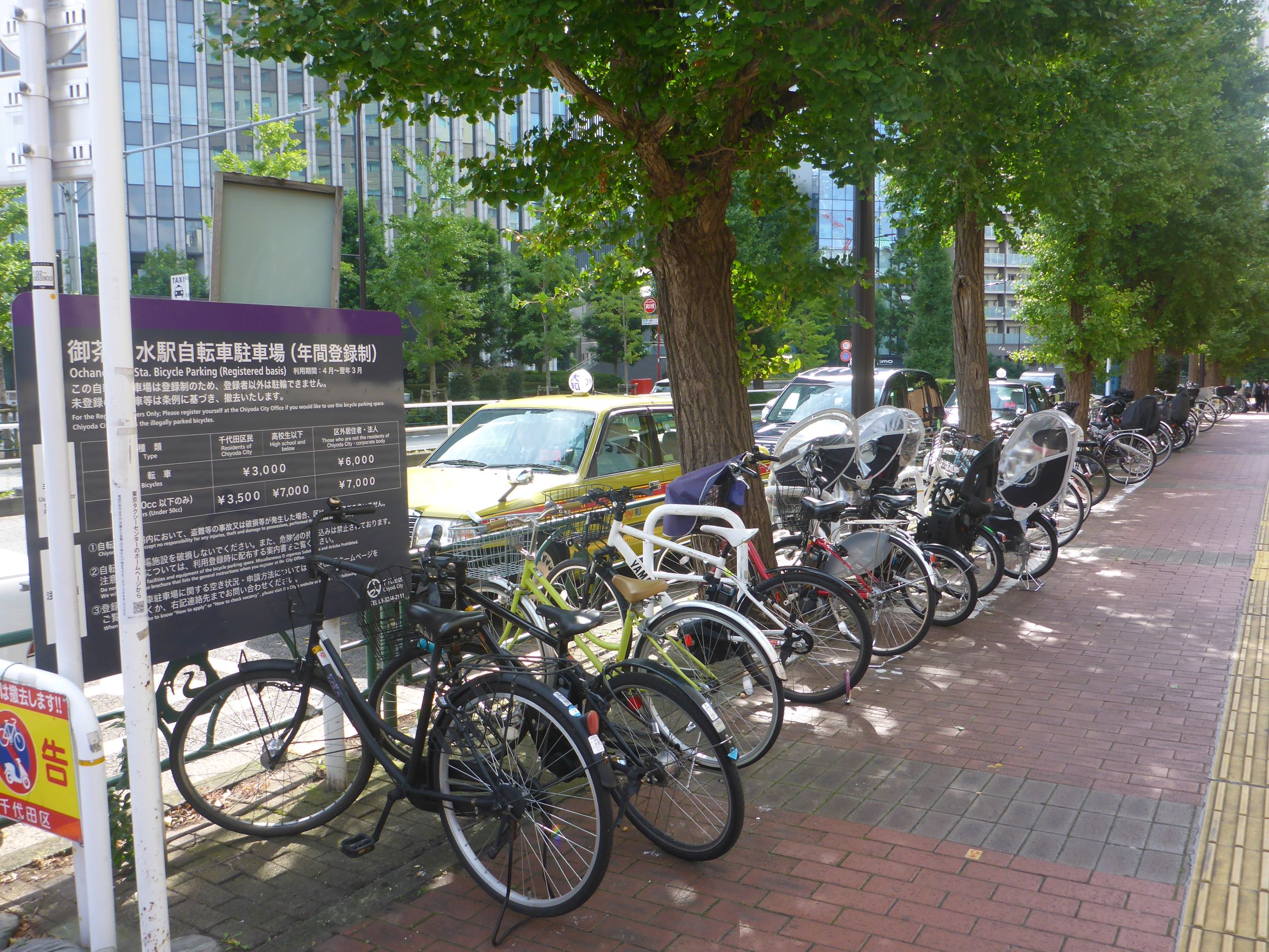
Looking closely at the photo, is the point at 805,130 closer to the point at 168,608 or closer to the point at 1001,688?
the point at 1001,688

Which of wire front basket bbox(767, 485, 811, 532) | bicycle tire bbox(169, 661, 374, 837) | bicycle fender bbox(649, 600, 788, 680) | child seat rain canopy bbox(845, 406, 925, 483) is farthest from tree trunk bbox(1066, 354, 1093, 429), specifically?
bicycle tire bbox(169, 661, 374, 837)

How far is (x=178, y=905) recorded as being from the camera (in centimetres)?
376

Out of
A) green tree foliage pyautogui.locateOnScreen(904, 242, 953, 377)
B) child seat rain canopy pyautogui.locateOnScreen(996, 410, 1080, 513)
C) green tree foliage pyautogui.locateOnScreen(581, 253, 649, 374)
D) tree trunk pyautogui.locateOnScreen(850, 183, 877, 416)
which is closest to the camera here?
child seat rain canopy pyautogui.locateOnScreen(996, 410, 1080, 513)

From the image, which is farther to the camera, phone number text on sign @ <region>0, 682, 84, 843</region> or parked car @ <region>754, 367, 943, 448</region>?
parked car @ <region>754, 367, 943, 448</region>

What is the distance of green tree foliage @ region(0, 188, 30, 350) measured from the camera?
2914 centimetres

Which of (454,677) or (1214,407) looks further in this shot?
(1214,407)

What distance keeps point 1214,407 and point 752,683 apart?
115ft

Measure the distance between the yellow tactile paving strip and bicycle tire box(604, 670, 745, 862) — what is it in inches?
62.7

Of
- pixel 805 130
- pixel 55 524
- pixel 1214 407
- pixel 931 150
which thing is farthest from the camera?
pixel 1214 407

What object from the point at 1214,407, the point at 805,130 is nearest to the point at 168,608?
the point at 805,130

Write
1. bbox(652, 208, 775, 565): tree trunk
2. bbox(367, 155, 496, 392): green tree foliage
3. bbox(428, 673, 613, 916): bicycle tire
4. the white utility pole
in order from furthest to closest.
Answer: bbox(367, 155, 496, 392): green tree foliage, bbox(652, 208, 775, 565): tree trunk, bbox(428, 673, 613, 916): bicycle tire, the white utility pole

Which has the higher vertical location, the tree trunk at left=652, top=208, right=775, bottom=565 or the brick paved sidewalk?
the tree trunk at left=652, top=208, right=775, bottom=565

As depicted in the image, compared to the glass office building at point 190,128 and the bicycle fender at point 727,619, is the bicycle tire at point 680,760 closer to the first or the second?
the bicycle fender at point 727,619

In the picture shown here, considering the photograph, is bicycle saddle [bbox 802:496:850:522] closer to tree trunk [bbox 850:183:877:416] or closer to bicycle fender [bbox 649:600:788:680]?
bicycle fender [bbox 649:600:788:680]
